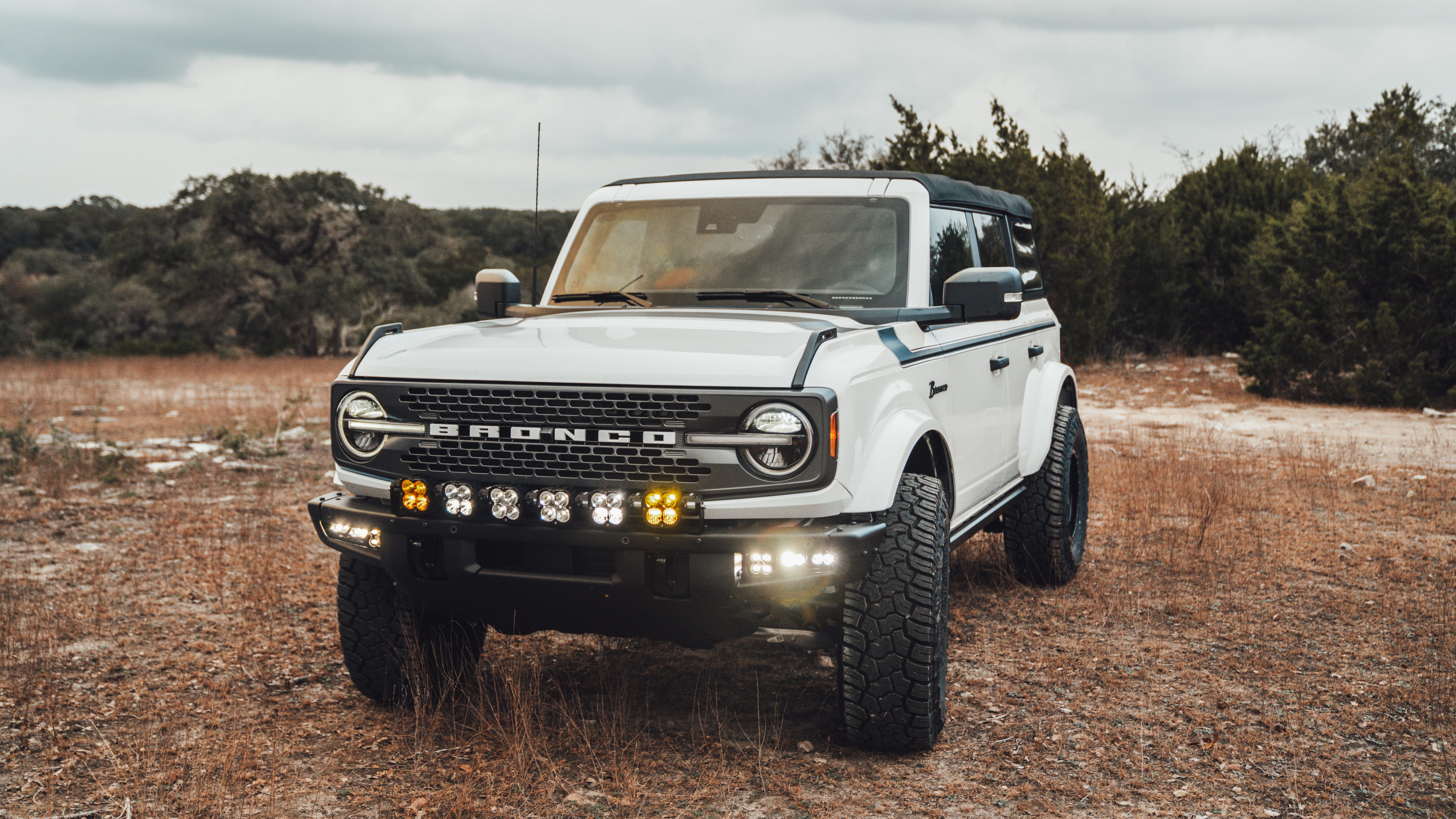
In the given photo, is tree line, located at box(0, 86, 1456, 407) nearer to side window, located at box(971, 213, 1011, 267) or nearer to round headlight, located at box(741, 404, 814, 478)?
side window, located at box(971, 213, 1011, 267)

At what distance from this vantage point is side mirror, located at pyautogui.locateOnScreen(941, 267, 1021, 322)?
4242 millimetres

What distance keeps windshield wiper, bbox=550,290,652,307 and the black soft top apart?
0.70 metres

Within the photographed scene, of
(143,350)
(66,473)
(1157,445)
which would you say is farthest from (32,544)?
(143,350)

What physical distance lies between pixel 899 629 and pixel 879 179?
2.12m

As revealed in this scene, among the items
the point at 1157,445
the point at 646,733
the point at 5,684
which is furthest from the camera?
the point at 1157,445

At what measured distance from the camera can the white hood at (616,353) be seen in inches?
129

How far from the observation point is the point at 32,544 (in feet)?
23.5

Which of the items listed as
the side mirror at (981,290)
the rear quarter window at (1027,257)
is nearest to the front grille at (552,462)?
the side mirror at (981,290)

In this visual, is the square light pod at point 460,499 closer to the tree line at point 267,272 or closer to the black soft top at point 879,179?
the black soft top at point 879,179

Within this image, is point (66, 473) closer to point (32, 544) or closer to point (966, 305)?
point (32, 544)

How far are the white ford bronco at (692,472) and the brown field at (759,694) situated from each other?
0.34 metres

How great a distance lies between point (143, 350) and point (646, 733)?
33.3 m

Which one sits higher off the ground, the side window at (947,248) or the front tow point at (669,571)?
the side window at (947,248)

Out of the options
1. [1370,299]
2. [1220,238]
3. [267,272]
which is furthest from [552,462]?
[267,272]
